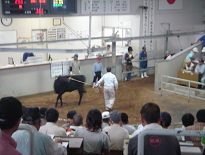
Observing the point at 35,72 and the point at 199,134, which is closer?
the point at 199,134

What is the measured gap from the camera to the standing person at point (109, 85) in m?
9.09

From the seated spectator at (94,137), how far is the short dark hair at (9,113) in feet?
6.89

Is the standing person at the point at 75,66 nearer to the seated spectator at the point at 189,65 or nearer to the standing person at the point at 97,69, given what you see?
the standing person at the point at 97,69

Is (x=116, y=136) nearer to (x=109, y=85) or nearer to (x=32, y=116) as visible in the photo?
(x=32, y=116)

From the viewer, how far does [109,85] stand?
9.17m

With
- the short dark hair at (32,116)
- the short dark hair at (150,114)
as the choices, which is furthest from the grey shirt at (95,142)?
the short dark hair at (150,114)

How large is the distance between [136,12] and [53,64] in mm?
3931

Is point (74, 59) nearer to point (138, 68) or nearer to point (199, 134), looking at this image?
point (138, 68)

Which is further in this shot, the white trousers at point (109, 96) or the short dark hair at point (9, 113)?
the white trousers at point (109, 96)

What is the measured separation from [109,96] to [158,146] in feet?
22.2

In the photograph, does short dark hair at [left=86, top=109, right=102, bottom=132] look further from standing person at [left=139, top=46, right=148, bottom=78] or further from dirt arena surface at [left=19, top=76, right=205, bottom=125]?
standing person at [left=139, top=46, right=148, bottom=78]

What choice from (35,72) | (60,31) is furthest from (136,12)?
(35,72)

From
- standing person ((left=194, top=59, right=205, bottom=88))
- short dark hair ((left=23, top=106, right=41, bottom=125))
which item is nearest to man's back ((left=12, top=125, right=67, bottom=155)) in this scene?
short dark hair ((left=23, top=106, right=41, bottom=125))

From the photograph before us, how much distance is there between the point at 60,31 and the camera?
47.8 feet
